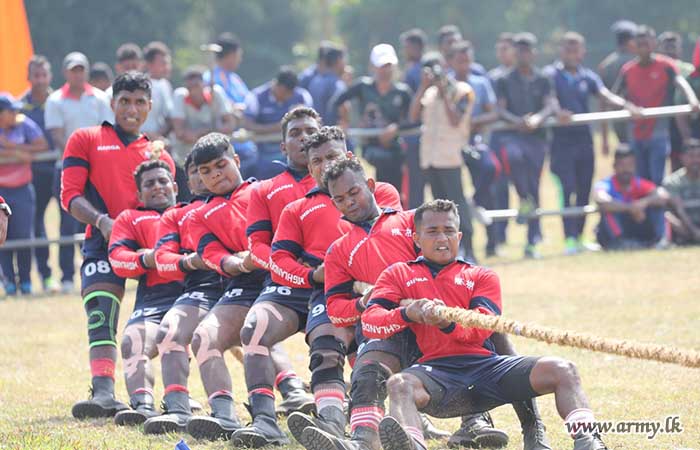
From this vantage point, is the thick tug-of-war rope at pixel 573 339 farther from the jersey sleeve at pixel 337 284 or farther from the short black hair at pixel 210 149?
the short black hair at pixel 210 149

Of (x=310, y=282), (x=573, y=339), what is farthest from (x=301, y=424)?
(x=573, y=339)

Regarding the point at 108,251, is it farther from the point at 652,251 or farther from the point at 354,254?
the point at 652,251

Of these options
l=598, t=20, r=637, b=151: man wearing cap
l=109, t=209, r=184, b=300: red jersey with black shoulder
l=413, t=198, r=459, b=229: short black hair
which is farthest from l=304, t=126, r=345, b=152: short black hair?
l=598, t=20, r=637, b=151: man wearing cap

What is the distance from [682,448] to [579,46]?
10200mm

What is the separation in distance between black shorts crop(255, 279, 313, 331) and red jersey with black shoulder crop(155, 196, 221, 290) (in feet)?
2.29

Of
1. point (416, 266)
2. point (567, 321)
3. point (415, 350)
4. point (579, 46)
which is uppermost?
point (579, 46)

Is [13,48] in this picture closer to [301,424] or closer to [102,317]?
[102,317]

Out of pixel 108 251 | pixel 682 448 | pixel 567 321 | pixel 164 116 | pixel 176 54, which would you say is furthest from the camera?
pixel 176 54

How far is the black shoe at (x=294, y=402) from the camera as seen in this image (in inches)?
332

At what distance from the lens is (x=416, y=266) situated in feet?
23.4

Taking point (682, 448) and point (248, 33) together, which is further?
point (248, 33)

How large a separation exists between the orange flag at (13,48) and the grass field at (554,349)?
3.64 meters

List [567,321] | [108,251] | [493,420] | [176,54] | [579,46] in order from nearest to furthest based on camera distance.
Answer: [493,420], [108,251], [567,321], [579,46], [176,54]

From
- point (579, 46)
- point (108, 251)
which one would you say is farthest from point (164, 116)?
point (108, 251)
